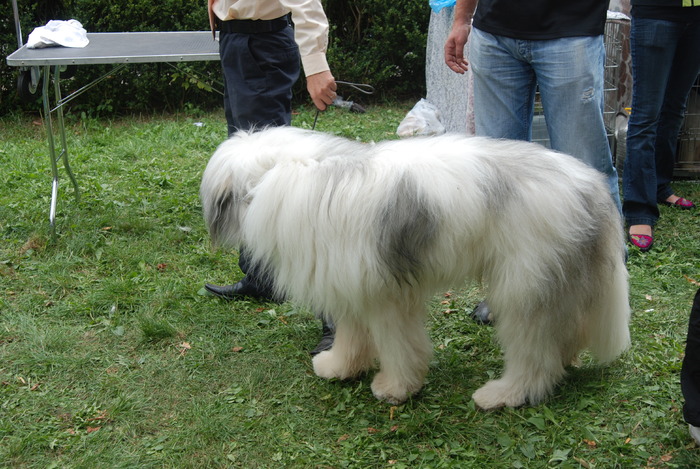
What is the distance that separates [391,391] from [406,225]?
84cm

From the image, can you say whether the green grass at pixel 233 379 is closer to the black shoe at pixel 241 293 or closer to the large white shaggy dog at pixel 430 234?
the black shoe at pixel 241 293

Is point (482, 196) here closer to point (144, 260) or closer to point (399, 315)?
point (399, 315)

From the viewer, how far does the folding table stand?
4.23 meters

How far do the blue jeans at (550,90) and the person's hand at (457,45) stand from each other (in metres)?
0.08

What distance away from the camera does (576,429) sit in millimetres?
2662

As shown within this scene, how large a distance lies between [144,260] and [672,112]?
12.0ft

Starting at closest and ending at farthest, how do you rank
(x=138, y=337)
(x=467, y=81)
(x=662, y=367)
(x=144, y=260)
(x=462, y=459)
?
(x=462, y=459) → (x=662, y=367) → (x=138, y=337) → (x=144, y=260) → (x=467, y=81)

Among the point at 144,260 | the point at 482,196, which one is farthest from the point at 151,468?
the point at 144,260

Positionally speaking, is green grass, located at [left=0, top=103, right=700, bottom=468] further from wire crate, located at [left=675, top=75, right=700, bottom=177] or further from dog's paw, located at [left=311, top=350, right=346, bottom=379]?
wire crate, located at [left=675, top=75, right=700, bottom=177]

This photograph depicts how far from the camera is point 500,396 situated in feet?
9.19

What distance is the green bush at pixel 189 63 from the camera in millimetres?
7918

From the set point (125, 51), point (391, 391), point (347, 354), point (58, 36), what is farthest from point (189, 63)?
point (391, 391)

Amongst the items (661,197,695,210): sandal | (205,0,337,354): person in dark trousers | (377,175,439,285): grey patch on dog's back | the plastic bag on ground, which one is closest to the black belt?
(205,0,337,354): person in dark trousers

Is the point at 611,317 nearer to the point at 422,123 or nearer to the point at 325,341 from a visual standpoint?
the point at 325,341
